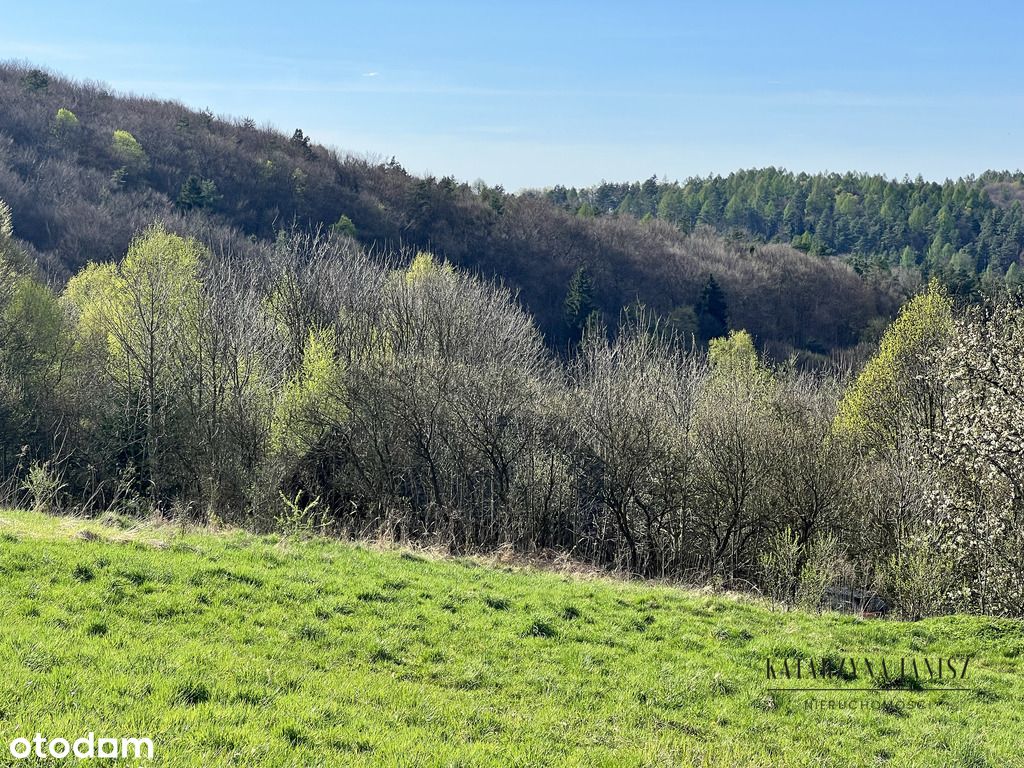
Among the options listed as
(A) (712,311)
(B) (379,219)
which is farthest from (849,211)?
(B) (379,219)

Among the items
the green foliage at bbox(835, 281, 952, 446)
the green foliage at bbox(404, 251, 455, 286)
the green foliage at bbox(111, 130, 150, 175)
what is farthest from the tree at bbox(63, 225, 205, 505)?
the green foliage at bbox(111, 130, 150, 175)

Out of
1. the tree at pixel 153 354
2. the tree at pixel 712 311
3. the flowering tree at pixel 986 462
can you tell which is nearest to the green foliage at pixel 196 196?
the tree at pixel 153 354

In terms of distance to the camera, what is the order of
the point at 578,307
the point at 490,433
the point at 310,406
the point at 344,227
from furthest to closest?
the point at 578,307, the point at 344,227, the point at 490,433, the point at 310,406

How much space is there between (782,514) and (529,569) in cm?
1088

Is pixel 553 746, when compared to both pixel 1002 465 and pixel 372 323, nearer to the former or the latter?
pixel 1002 465

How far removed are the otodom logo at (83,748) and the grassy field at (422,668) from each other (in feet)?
0.23

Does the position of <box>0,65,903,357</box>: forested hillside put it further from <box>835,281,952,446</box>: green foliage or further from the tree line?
<box>835,281,952,446</box>: green foliage

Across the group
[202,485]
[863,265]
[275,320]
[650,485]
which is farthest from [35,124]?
[863,265]

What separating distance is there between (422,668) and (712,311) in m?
74.8

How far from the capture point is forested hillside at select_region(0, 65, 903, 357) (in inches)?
2601

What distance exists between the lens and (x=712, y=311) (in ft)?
259

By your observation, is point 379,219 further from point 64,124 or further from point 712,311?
point 712,311

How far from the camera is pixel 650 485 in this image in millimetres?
23562

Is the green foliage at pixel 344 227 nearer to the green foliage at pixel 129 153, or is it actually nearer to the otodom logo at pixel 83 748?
the green foliage at pixel 129 153
